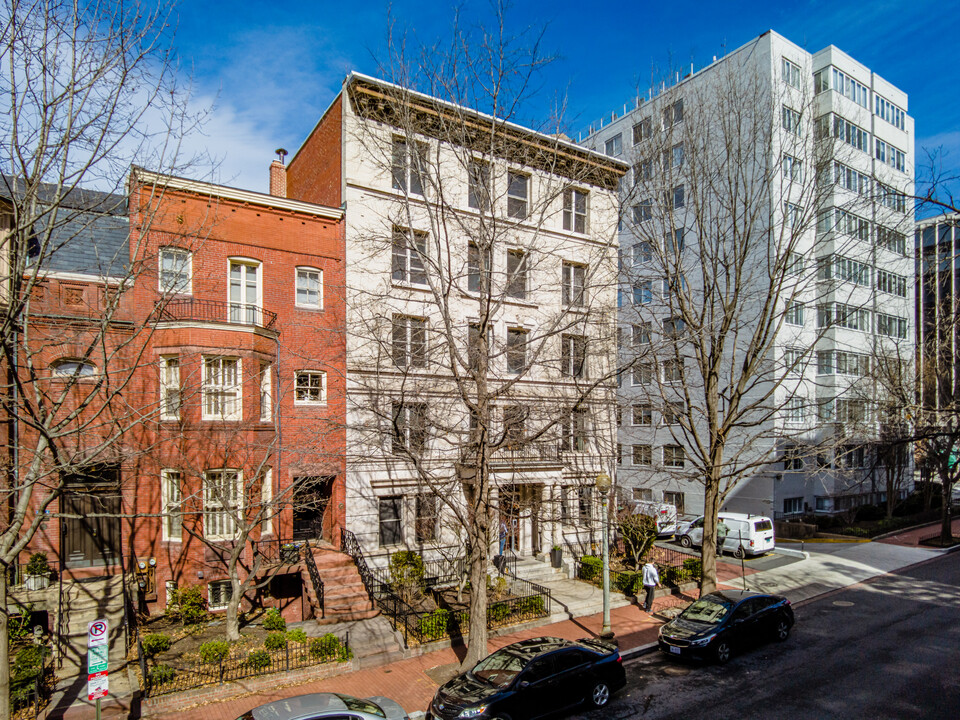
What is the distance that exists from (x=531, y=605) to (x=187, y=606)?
9534 mm

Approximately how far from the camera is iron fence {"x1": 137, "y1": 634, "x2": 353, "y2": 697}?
11953 millimetres

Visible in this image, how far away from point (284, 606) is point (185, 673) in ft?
19.0

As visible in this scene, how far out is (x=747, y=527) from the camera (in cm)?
2439

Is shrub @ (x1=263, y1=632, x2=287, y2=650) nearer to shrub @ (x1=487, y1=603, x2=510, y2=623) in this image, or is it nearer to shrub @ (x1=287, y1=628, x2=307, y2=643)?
shrub @ (x1=287, y1=628, x2=307, y2=643)

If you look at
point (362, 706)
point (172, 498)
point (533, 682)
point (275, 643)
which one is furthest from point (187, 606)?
point (533, 682)

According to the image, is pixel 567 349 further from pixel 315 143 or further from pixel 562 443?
pixel 315 143

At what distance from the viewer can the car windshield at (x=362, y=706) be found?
32.3ft

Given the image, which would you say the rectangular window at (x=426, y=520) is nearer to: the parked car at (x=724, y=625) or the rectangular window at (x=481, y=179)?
the parked car at (x=724, y=625)

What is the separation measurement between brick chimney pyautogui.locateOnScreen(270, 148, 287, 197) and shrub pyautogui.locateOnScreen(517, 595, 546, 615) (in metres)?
18.4

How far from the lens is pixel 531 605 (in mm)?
16781

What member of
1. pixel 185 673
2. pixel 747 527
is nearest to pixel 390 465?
pixel 185 673

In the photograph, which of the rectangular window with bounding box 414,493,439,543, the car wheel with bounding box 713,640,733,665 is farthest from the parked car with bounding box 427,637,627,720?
the rectangular window with bounding box 414,493,439,543

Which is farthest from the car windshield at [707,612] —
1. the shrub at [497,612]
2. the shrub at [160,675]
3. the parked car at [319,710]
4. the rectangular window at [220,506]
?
the rectangular window at [220,506]

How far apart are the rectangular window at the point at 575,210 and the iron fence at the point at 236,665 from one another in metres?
18.0
